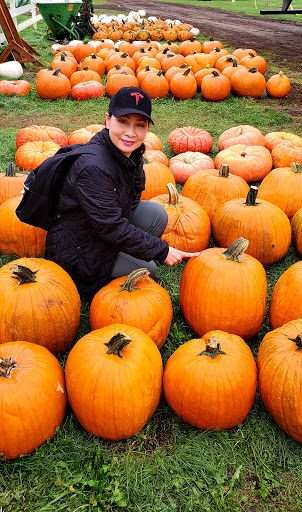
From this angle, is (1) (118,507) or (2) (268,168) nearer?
(1) (118,507)

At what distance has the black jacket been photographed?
2811 millimetres

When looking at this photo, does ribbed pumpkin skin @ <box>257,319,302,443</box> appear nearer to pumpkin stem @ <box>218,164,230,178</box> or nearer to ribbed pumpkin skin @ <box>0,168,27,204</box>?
pumpkin stem @ <box>218,164,230,178</box>

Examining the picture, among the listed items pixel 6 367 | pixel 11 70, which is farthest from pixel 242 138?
pixel 11 70

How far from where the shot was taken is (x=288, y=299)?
2.95 meters

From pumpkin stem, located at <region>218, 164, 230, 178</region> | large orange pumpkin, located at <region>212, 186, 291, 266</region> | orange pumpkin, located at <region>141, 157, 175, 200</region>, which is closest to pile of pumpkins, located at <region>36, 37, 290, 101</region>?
orange pumpkin, located at <region>141, 157, 175, 200</region>

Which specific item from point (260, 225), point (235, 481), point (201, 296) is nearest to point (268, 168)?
point (260, 225)

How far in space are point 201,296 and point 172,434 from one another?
0.93 m

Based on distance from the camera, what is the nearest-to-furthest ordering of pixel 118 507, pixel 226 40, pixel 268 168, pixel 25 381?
pixel 118 507 → pixel 25 381 → pixel 268 168 → pixel 226 40

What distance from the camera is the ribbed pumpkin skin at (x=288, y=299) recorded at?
2900 mm

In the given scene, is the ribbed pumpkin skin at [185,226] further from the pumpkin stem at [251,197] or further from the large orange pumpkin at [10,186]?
the large orange pumpkin at [10,186]

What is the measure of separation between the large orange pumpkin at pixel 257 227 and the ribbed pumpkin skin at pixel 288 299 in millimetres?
768

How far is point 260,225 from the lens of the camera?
3.74m

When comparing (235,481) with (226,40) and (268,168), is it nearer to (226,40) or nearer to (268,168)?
(268,168)

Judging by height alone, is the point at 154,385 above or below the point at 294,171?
below
